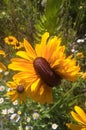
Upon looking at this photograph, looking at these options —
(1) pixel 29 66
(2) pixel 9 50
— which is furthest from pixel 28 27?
(1) pixel 29 66

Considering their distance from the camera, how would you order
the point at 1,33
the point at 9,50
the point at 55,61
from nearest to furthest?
the point at 55,61
the point at 9,50
the point at 1,33

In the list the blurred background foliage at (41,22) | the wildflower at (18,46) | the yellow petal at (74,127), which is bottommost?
the yellow petal at (74,127)

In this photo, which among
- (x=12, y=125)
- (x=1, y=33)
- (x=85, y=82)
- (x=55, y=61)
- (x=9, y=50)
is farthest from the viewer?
(x=1, y=33)

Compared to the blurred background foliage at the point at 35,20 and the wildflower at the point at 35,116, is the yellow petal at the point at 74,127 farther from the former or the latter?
the blurred background foliage at the point at 35,20

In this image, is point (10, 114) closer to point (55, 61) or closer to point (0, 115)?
point (0, 115)

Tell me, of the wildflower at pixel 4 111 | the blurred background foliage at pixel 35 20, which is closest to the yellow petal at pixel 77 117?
the wildflower at pixel 4 111

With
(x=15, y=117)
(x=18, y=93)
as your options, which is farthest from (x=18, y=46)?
(x=18, y=93)

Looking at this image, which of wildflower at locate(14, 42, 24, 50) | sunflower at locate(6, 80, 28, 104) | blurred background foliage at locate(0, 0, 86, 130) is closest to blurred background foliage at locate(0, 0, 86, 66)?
blurred background foliage at locate(0, 0, 86, 130)

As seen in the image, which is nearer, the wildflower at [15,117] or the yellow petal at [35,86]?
the yellow petal at [35,86]

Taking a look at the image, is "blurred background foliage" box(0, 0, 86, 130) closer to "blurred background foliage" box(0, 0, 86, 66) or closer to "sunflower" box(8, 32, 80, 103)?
"blurred background foliage" box(0, 0, 86, 66)
